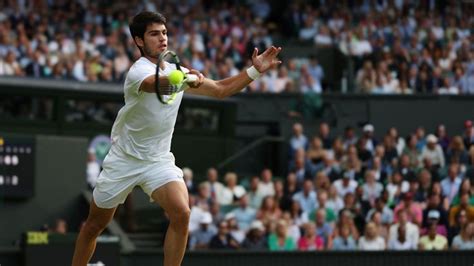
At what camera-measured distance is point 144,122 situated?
1001cm

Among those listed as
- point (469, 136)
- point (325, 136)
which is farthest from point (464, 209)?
point (325, 136)

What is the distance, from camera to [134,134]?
10.1m

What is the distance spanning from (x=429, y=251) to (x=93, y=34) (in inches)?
448

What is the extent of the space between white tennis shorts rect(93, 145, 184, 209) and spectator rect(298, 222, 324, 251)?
8821 mm

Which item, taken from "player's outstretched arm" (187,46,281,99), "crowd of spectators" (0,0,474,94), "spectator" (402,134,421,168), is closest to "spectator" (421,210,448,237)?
"spectator" (402,134,421,168)

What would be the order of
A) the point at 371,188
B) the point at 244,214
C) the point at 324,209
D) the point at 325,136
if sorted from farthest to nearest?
the point at 325,136
the point at 371,188
the point at 244,214
the point at 324,209

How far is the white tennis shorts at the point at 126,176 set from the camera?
33.1 feet

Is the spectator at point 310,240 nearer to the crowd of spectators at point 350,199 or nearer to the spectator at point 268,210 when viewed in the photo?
the crowd of spectators at point 350,199

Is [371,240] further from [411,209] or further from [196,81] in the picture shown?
[196,81]

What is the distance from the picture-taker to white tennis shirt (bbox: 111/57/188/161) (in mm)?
9922

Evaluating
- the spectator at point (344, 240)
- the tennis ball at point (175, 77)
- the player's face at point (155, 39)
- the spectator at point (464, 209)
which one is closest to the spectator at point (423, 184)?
the spectator at point (464, 209)

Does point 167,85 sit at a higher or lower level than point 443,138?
lower

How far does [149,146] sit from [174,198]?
447mm

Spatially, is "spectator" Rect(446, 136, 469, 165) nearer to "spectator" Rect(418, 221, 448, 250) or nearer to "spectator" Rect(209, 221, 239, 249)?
"spectator" Rect(418, 221, 448, 250)
